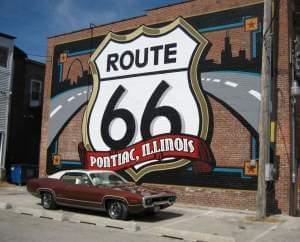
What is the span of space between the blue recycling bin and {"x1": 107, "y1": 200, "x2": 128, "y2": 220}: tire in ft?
40.2

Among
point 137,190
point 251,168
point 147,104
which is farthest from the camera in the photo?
point 147,104

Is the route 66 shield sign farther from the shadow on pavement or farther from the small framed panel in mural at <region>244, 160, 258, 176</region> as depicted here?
the shadow on pavement

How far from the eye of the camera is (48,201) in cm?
1512

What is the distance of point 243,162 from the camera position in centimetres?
1602

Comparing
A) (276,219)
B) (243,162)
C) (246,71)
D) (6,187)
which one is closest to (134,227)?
(276,219)

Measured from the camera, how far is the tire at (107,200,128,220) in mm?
12945

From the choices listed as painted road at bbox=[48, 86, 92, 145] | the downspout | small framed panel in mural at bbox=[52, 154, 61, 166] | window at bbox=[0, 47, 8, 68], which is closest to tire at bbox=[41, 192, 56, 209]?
small framed panel in mural at bbox=[52, 154, 61, 166]

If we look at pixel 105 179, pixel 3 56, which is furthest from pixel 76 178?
pixel 3 56

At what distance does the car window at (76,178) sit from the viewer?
564 inches

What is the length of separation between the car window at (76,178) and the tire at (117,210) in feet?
4.09

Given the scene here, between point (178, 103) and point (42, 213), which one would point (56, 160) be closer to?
point (178, 103)

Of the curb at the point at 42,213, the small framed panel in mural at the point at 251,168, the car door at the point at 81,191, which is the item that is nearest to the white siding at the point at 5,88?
the curb at the point at 42,213

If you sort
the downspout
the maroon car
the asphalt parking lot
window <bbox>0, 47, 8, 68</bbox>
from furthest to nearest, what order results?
1. window <bbox>0, 47, 8, 68</bbox>
2. the downspout
3. the maroon car
4. the asphalt parking lot

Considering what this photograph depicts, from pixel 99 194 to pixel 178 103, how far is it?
565 centimetres
